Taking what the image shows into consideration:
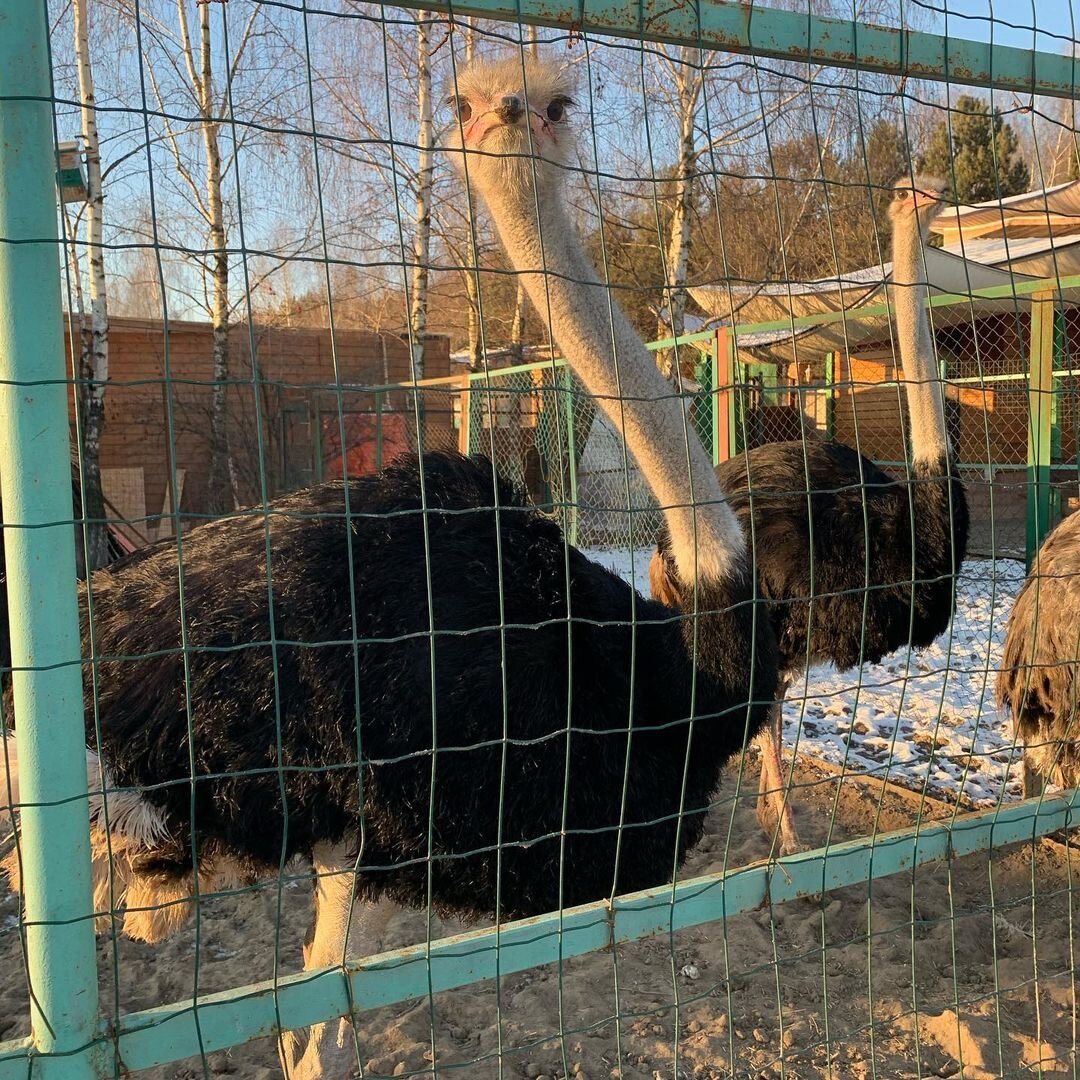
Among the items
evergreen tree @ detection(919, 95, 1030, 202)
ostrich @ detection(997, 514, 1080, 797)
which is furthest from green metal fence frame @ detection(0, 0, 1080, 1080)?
evergreen tree @ detection(919, 95, 1030, 202)

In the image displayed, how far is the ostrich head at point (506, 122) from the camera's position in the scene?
1.95 m

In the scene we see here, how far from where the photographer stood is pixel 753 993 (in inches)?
108

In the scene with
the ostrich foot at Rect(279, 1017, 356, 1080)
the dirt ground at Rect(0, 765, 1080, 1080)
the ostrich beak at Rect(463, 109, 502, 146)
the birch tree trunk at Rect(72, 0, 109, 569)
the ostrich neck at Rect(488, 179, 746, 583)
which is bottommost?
the dirt ground at Rect(0, 765, 1080, 1080)

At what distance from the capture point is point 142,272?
16703 mm

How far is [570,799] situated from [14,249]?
4.26ft

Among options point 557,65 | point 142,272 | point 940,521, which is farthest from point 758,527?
point 142,272

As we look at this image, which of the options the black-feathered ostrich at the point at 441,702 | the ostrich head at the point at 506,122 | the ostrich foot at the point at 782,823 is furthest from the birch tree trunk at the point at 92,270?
the ostrich head at the point at 506,122

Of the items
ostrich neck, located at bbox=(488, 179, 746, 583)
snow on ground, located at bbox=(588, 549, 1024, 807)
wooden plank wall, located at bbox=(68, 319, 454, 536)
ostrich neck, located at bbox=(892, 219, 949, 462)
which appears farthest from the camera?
wooden plank wall, located at bbox=(68, 319, 454, 536)

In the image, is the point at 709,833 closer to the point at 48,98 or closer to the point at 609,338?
the point at 609,338

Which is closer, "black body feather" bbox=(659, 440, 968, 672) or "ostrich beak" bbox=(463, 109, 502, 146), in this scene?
"ostrich beak" bbox=(463, 109, 502, 146)

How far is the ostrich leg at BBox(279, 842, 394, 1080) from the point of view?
219 cm

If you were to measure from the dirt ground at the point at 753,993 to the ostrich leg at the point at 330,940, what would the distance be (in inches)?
3.5

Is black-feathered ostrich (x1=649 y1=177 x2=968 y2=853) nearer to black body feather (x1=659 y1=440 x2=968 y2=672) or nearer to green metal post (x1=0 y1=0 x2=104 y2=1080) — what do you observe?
black body feather (x1=659 y1=440 x2=968 y2=672)

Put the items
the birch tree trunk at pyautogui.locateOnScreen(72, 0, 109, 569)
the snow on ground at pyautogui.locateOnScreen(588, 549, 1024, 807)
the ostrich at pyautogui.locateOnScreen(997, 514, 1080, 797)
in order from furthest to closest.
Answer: the birch tree trunk at pyautogui.locateOnScreen(72, 0, 109, 569)
the snow on ground at pyautogui.locateOnScreen(588, 549, 1024, 807)
the ostrich at pyautogui.locateOnScreen(997, 514, 1080, 797)
